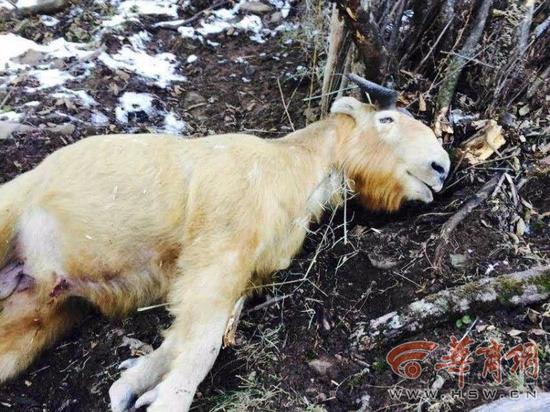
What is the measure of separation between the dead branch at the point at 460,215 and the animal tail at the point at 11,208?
9.52 ft

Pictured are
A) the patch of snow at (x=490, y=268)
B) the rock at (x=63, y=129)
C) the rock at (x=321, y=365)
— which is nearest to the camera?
the rock at (x=321, y=365)

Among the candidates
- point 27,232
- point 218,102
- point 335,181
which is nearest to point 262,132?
point 218,102

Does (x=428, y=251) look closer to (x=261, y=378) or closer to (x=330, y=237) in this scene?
(x=330, y=237)

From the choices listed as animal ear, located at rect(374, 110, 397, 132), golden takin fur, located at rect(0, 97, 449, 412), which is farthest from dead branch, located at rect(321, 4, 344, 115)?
golden takin fur, located at rect(0, 97, 449, 412)

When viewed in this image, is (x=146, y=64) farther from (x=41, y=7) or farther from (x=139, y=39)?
(x=41, y=7)

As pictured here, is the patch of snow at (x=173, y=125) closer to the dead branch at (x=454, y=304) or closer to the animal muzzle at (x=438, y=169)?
the animal muzzle at (x=438, y=169)

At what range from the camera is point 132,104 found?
6230 mm

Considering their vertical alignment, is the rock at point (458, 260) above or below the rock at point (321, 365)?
above

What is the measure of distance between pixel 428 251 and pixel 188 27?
432cm

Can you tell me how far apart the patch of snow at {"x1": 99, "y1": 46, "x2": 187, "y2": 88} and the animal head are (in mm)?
2503

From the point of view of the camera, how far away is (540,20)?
215 inches

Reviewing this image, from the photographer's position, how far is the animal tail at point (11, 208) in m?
4.45

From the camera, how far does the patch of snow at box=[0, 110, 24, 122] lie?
5.79m

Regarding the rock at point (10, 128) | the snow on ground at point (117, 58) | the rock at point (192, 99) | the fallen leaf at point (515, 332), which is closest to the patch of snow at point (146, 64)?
the snow on ground at point (117, 58)
